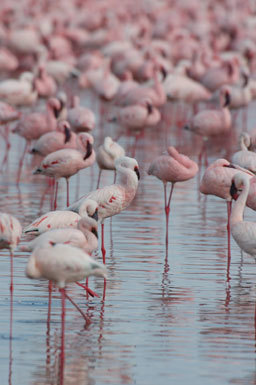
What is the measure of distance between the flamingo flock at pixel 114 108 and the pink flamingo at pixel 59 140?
14 millimetres

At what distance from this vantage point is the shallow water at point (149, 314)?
647cm

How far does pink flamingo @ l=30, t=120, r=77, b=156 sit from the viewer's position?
42.8ft

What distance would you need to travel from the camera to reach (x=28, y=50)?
31688mm

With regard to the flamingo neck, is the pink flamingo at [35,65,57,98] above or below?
below

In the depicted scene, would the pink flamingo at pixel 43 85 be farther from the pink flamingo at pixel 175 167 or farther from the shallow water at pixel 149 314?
the pink flamingo at pixel 175 167

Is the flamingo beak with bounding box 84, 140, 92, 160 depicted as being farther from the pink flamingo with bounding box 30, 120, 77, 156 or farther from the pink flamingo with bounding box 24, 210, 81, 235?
the pink flamingo with bounding box 24, 210, 81, 235

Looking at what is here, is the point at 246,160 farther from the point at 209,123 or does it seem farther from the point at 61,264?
the point at 209,123

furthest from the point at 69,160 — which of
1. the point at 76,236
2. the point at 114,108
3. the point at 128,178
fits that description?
the point at 114,108

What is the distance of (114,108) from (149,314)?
15.9m

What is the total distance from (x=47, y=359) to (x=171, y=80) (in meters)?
15.0

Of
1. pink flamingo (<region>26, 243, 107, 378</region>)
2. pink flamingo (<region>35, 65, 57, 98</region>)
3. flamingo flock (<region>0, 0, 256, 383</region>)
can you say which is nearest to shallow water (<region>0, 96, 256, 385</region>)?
flamingo flock (<region>0, 0, 256, 383</region>)

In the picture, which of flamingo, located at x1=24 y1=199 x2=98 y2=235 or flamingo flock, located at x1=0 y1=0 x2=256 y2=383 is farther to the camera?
flamingo, located at x1=24 y1=199 x2=98 y2=235

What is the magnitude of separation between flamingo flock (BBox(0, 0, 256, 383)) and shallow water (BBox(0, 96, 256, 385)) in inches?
11.6

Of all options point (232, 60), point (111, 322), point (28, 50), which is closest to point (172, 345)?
point (111, 322)
